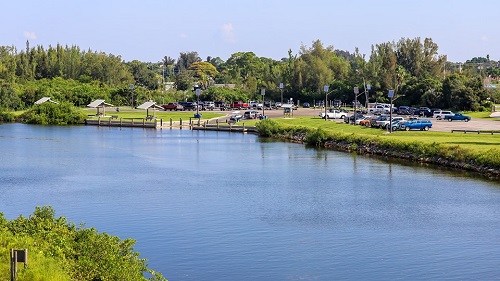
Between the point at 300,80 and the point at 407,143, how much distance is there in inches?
3670

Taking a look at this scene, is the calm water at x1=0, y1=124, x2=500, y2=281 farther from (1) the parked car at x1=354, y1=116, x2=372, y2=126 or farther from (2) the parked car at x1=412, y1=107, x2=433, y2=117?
(2) the parked car at x1=412, y1=107, x2=433, y2=117

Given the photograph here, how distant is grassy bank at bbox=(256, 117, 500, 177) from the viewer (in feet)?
222

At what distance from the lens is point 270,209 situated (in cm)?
4912

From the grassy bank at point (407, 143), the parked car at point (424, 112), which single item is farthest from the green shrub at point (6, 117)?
the parked car at point (424, 112)

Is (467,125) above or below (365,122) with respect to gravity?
below

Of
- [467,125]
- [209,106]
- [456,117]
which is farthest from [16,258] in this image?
[209,106]

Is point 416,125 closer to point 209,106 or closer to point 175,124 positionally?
point 175,124

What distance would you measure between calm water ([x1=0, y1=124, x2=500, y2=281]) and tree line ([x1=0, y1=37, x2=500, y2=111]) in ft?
192

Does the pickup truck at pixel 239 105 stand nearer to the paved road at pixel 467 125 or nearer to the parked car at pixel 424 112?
the parked car at pixel 424 112

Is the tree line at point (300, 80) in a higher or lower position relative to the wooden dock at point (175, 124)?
higher

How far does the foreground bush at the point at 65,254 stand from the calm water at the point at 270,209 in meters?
5.09

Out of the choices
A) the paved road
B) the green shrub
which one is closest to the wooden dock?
the green shrub

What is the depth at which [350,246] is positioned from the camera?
128 feet

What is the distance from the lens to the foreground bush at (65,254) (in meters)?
24.7
